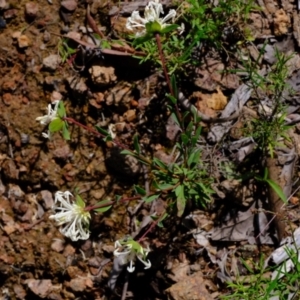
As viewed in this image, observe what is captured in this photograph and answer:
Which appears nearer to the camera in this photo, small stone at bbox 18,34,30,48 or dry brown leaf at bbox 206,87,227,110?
dry brown leaf at bbox 206,87,227,110

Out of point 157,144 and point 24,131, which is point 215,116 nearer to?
point 157,144

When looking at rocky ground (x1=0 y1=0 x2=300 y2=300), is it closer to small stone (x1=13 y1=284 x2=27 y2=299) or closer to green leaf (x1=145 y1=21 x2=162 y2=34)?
small stone (x1=13 y1=284 x2=27 y2=299)

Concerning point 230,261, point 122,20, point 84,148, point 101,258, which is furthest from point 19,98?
point 230,261

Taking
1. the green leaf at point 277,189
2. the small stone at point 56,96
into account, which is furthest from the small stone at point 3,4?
the green leaf at point 277,189

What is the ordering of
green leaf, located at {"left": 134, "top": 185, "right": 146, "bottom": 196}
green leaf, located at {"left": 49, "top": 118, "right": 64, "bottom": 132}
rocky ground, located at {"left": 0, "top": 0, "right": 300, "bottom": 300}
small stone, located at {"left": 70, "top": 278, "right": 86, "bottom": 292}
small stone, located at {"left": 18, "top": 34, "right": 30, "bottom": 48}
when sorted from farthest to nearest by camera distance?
small stone, located at {"left": 18, "top": 34, "right": 30, "bottom": 48}
small stone, located at {"left": 70, "top": 278, "right": 86, "bottom": 292}
rocky ground, located at {"left": 0, "top": 0, "right": 300, "bottom": 300}
green leaf, located at {"left": 134, "top": 185, "right": 146, "bottom": 196}
green leaf, located at {"left": 49, "top": 118, "right": 64, "bottom": 132}

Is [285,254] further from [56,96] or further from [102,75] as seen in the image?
[56,96]

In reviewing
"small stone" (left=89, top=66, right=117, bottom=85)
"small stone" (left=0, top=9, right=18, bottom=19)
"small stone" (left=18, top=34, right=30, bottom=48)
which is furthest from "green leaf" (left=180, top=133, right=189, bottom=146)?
"small stone" (left=0, top=9, right=18, bottom=19)

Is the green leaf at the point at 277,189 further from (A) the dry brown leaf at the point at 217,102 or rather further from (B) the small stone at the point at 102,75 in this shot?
(B) the small stone at the point at 102,75
